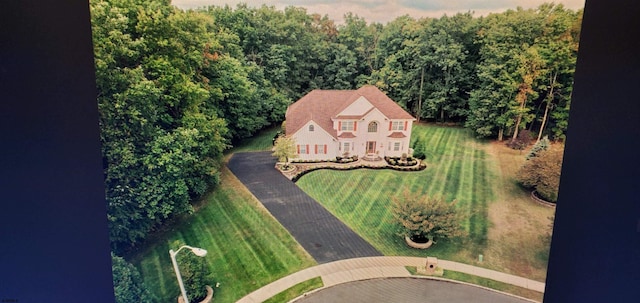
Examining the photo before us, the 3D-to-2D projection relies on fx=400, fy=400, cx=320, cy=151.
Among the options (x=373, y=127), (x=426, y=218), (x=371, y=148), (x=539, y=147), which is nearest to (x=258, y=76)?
(x=373, y=127)

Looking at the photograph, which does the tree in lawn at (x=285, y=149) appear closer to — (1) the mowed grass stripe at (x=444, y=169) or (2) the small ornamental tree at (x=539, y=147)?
(1) the mowed grass stripe at (x=444, y=169)

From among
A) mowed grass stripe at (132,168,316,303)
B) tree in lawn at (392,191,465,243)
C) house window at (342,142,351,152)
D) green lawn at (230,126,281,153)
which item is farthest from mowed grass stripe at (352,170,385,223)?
green lawn at (230,126,281,153)

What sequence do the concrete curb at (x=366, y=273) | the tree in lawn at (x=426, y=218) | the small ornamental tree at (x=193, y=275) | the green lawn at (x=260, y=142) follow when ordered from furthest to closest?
the green lawn at (x=260, y=142)
the tree in lawn at (x=426, y=218)
the concrete curb at (x=366, y=273)
the small ornamental tree at (x=193, y=275)

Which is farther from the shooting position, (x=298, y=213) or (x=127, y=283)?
(x=298, y=213)

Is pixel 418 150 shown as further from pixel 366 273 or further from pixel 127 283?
pixel 127 283

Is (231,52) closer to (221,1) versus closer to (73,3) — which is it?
(221,1)

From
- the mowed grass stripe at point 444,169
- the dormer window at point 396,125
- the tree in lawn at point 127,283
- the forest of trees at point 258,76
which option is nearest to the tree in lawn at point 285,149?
the forest of trees at point 258,76
